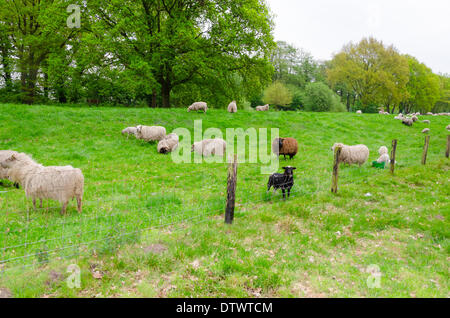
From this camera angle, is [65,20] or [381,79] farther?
[381,79]

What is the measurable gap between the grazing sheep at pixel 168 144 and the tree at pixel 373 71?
4672cm

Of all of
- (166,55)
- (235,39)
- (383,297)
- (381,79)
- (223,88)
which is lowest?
(383,297)

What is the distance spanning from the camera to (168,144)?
1459cm

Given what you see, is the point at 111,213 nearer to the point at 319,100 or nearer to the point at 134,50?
the point at 134,50

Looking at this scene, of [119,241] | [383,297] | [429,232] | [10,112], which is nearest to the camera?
[383,297]

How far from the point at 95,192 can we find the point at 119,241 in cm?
346

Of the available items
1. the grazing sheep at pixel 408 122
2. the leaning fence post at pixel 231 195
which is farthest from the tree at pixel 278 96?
the leaning fence post at pixel 231 195

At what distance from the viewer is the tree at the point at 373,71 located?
161 ft

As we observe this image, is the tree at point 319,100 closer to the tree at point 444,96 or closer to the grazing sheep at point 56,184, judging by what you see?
the tree at point 444,96

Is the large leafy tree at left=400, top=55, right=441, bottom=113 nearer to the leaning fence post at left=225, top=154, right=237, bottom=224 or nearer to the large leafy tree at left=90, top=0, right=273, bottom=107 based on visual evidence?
the large leafy tree at left=90, top=0, right=273, bottom=107

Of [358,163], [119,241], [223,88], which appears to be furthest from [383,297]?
[223,88]

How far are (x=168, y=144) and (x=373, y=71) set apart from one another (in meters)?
50.7

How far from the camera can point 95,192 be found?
27.2 ft

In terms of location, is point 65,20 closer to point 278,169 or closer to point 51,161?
point 51,161
